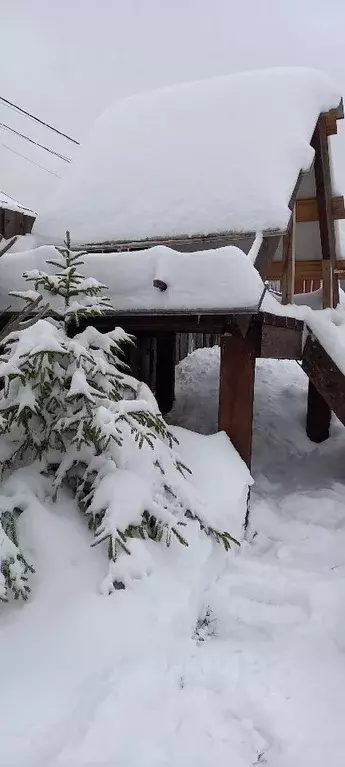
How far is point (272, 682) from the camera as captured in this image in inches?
86.9

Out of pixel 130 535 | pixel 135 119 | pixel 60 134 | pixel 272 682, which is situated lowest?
pixel 272 682

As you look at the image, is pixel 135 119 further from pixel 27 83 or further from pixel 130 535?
pixel 27 83

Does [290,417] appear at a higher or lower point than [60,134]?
lower

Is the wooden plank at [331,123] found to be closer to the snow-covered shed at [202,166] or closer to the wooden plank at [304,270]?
the snow-covered shed at [202,166]

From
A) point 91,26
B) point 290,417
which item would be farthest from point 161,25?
point 290,417

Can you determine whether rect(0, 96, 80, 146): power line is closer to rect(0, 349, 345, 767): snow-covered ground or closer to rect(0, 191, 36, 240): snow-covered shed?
rect(0, 191, 36, 240): snow-covered shed

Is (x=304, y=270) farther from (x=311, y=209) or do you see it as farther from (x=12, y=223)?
(x=12, y=223)

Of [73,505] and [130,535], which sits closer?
[130,535]

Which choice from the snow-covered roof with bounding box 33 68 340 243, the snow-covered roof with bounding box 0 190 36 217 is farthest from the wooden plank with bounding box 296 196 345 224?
the snow-covered roof with bounding box 0 190 36 217

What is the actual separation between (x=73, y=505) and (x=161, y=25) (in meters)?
19.8

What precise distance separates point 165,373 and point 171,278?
11.2 feet

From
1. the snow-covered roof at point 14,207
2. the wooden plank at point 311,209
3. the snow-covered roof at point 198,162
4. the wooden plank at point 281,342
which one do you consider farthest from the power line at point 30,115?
the wooden plank at point 281,342

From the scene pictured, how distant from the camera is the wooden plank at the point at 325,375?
4781 mm

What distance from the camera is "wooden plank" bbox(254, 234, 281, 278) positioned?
446 cm
